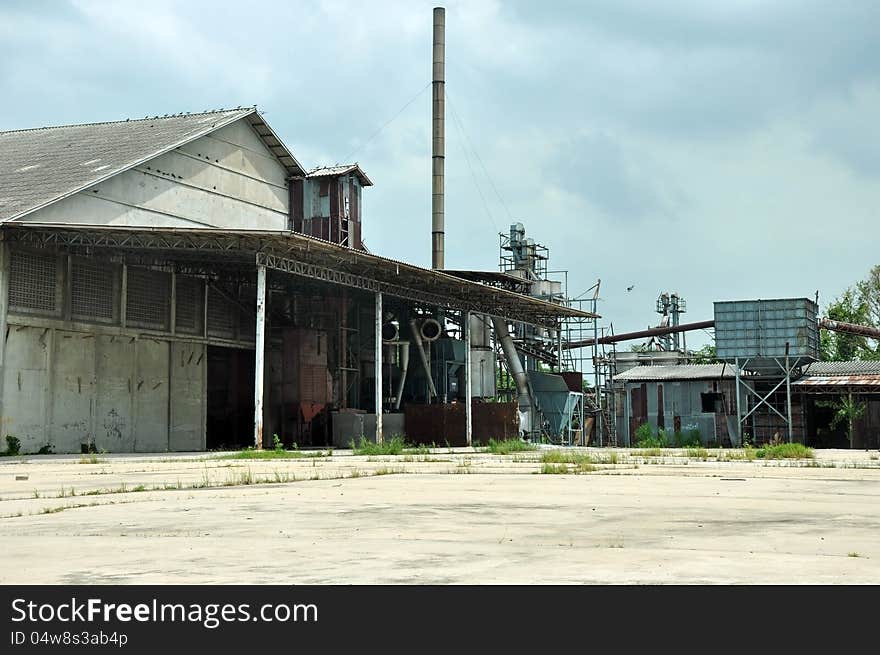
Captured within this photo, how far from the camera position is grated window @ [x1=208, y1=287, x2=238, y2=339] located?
37.2m

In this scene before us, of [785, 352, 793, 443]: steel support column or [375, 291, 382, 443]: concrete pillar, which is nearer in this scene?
[375, 291, 382, 443]: concrete pillar

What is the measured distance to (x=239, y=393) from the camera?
3950 centimetres

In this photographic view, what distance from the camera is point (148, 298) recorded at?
34.2 meters

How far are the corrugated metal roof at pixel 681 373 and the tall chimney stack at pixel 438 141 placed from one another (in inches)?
451

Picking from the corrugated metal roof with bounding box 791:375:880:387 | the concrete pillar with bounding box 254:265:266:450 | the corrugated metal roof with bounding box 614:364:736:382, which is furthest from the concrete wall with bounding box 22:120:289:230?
the corrugated metal roof with bounding box 791:375:880:387

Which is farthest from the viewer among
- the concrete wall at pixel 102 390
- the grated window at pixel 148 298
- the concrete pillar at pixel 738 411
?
the concrete pillar at pixel 738 411

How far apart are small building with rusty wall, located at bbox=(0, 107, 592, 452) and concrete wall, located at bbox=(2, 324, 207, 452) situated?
2.0 inches

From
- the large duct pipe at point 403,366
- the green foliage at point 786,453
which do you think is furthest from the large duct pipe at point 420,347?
the green foliage at point 786,453

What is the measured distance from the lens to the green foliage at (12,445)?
94.4 ft

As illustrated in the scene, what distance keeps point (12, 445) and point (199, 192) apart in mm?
12167

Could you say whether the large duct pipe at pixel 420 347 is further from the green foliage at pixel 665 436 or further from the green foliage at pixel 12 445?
the green foliage at pixel 12 445

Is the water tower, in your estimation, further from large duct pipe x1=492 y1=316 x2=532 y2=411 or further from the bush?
large duct pipe x1=492 y1=316 x2=532 y2=411
